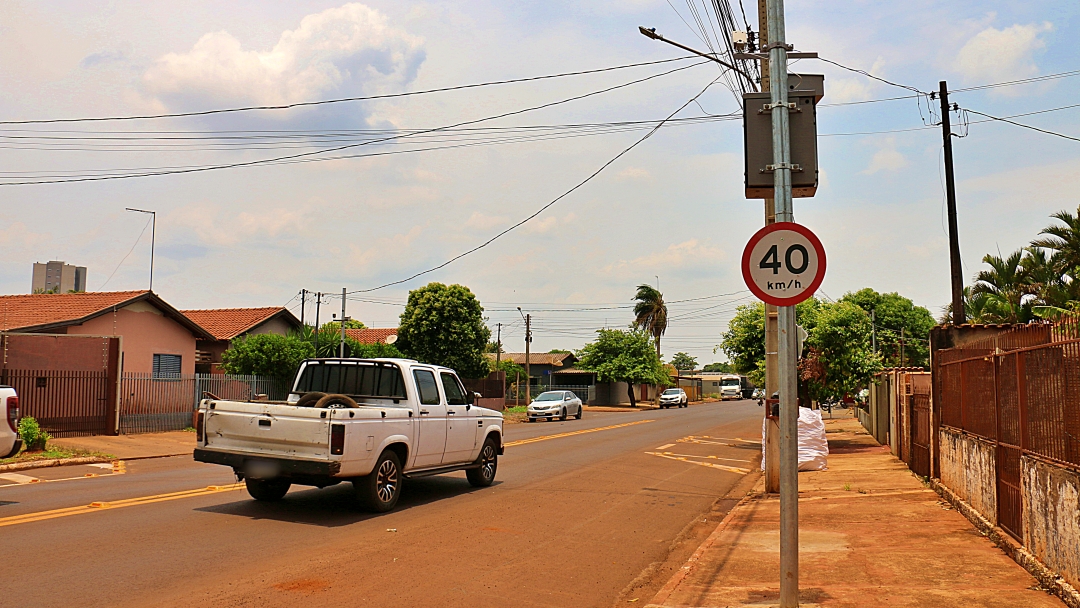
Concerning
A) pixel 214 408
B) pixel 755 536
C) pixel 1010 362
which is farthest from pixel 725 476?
pixel 214 408

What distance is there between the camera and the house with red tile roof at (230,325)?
39.6 meters

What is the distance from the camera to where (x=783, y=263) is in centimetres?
617

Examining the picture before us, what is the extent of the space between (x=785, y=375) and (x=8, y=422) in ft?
34.3

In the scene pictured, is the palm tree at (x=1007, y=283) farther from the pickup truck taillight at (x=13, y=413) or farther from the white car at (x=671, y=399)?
the white car at (x=671, y=399)

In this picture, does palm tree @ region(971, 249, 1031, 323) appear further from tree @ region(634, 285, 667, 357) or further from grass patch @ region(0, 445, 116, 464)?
tree @ region(634, 285, 667, 357)

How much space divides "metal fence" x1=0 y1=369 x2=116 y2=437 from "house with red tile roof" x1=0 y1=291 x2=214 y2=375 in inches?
144

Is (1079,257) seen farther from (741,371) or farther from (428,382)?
(428,382)

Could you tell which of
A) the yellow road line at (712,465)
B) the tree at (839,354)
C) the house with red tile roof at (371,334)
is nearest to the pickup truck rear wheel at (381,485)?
the yellow road line at (712,465)

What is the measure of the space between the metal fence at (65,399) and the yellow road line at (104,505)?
11636 millimetres

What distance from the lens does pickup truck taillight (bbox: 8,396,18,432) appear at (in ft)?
37.7

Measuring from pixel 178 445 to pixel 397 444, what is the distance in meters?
12.8

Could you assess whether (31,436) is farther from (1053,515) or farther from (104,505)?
(1053,515)

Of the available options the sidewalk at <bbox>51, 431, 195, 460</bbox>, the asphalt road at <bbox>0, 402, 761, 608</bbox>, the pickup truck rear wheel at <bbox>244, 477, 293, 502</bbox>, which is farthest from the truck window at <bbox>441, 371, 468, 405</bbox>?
the sidewalk at <bbox>51, 431, 195, 460</bbox>

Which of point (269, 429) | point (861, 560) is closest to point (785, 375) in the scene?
point (861, 560)
